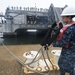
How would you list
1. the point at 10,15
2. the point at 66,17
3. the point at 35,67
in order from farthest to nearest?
the point at 10,15, the point at 35,67, the point at 66,17

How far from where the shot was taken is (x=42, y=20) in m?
52.6

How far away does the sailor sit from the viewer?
7.70ft

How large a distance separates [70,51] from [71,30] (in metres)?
0.37

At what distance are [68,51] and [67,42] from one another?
0.63ft

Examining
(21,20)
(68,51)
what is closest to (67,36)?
(68,51)

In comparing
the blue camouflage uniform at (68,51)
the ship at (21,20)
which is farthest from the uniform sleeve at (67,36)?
the ship at (21,20)

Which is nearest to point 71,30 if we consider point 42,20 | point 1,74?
point 1,74

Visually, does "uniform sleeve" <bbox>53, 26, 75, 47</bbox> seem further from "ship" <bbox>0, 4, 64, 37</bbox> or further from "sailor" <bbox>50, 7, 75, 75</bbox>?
"ship" <bbox>0, 4, 64, 37</bbox>

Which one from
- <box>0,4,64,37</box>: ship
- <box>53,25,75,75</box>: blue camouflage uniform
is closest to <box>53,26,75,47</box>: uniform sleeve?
<box>53,25,75,75</box>: blue camouflage uniform

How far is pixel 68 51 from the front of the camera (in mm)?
2504

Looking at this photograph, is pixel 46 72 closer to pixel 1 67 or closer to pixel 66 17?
pixel 1 67

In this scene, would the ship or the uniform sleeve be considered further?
the ship

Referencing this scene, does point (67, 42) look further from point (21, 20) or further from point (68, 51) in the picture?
point (21, 20)

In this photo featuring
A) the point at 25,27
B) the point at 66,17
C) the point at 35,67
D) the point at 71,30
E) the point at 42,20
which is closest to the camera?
the point at 71,30
